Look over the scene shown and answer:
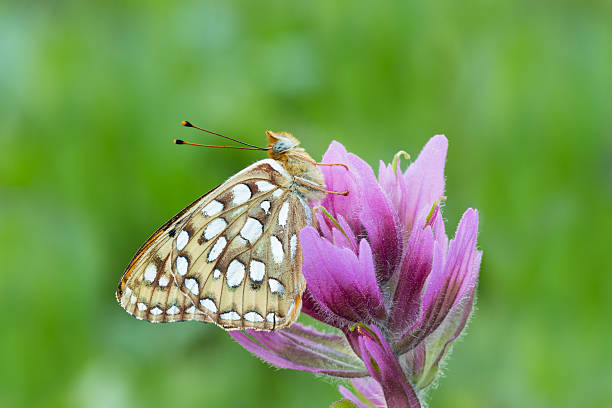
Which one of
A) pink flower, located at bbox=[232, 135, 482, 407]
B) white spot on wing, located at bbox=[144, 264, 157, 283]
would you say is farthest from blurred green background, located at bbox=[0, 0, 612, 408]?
white spot on wing, located at bbox=[144, 264, 157, 283]

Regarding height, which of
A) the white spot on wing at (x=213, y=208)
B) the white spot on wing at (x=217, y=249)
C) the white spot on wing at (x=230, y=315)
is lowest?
the white spot on wing at (x=230, y=315)

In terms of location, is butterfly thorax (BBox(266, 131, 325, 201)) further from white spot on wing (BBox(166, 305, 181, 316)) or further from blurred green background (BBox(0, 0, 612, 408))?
blurred green background (BBox(0, 0, 612, 408))

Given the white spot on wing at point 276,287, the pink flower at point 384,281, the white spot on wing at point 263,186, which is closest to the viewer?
the pink flower at point 384,281

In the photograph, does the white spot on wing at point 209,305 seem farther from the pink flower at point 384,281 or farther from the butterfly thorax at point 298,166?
the butterfly thorax at point 298,166

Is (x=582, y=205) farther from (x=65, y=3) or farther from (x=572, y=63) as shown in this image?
(x=65, y=3)

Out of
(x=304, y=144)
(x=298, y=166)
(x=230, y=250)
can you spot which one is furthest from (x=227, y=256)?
(x=304, y=144)

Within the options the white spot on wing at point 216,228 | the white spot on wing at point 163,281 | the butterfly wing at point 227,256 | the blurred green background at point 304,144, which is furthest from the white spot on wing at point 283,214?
the blurred green background at point 304,144

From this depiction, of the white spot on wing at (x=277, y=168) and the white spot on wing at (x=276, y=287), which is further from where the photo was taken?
the white spot on wing at (x=277, y=168)
